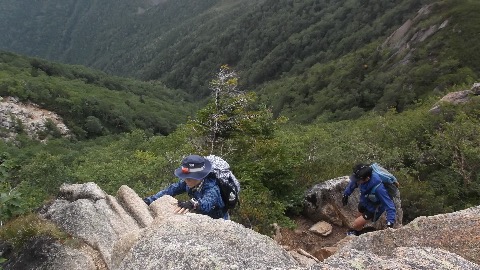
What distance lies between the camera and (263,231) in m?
11.0

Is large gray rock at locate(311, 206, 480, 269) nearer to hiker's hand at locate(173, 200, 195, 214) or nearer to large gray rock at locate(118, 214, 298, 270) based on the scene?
large gray rock at locate(118, 214, 298, 270)

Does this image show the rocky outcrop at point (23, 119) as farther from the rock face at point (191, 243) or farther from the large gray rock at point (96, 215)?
the rock face at point (191, 243)

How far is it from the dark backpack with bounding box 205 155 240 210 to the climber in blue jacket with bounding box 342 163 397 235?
3595 millimetres

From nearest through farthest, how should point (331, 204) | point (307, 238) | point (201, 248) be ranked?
point (201, 248) < point (307, 238) < point (331, 204)

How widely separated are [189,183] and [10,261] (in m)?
4.20

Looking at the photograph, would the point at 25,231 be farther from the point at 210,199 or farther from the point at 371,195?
the point at 371,195

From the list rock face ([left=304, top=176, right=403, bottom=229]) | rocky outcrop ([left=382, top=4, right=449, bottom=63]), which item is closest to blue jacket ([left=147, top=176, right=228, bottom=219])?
rock face ([left=304, top=176, right=403, bottom=229])

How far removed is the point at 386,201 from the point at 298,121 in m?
72.3

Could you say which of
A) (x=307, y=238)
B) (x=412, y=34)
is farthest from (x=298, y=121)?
(x=307, y=238)

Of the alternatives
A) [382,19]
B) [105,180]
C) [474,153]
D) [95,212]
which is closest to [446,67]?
[474,153]

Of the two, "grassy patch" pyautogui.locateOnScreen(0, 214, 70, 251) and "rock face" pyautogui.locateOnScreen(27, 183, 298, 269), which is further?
"grassy patch" pyautogui.locateOnScreen(0, 214, 70, 251)

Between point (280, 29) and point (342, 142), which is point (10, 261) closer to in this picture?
point (342, 142)

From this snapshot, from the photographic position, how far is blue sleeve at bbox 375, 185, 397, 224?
922cm

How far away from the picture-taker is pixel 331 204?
12719mm
